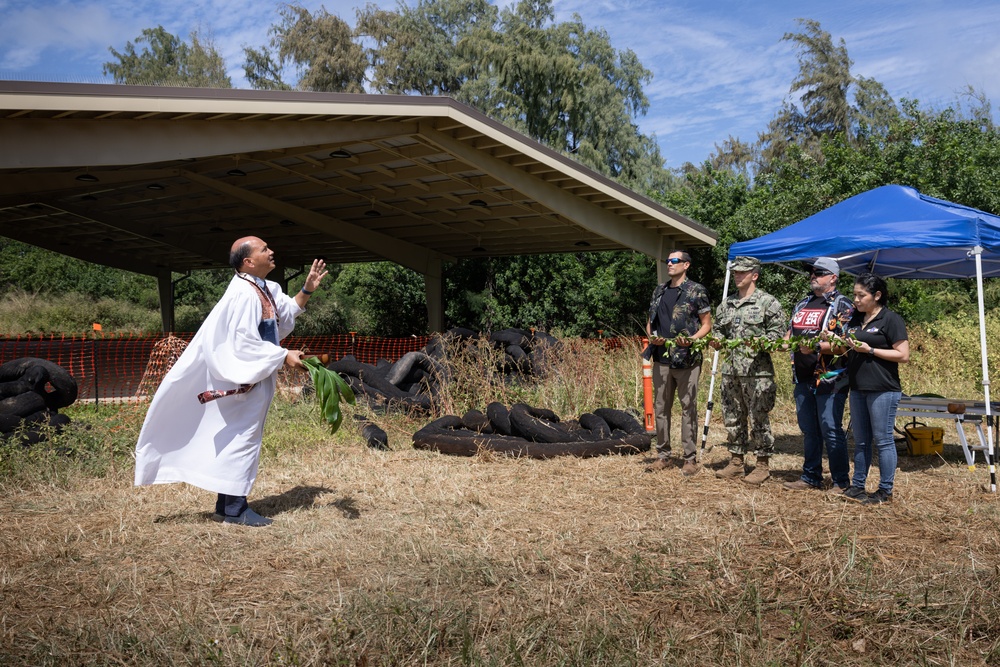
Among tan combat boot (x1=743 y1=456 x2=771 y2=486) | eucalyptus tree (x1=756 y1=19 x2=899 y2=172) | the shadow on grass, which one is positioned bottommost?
the shadow on grass

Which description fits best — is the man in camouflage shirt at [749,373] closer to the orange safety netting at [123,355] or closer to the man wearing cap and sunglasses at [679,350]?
the man wearing cap and sunglasses at [679,350]

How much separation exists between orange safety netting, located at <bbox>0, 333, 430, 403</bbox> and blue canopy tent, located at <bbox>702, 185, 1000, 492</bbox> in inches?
297

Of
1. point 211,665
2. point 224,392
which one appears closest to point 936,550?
point 211,665

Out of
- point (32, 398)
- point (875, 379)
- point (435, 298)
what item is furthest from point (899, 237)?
point (435, 298)

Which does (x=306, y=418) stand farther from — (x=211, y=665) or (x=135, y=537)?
(x=211, y=665)

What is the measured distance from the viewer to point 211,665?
11.4 feet

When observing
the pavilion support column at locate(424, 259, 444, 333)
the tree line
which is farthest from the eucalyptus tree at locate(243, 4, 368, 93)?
the pavilion support column at locate(424, 259, 444, 333)

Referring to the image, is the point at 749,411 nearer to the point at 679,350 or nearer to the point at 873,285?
the point at 679,350

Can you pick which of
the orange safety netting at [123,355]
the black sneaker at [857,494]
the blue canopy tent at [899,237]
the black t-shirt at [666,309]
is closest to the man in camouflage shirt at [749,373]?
the black t-shirt at [666,309]

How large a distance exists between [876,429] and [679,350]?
1.77 m

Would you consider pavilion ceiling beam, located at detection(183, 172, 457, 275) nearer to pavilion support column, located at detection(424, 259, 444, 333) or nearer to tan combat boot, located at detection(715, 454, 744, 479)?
pavilion support column, located at detection(424, 259, 444, 333)

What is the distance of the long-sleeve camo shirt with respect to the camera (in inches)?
280

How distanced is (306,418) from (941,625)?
7.41 meters

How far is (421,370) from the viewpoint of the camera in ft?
38.2
